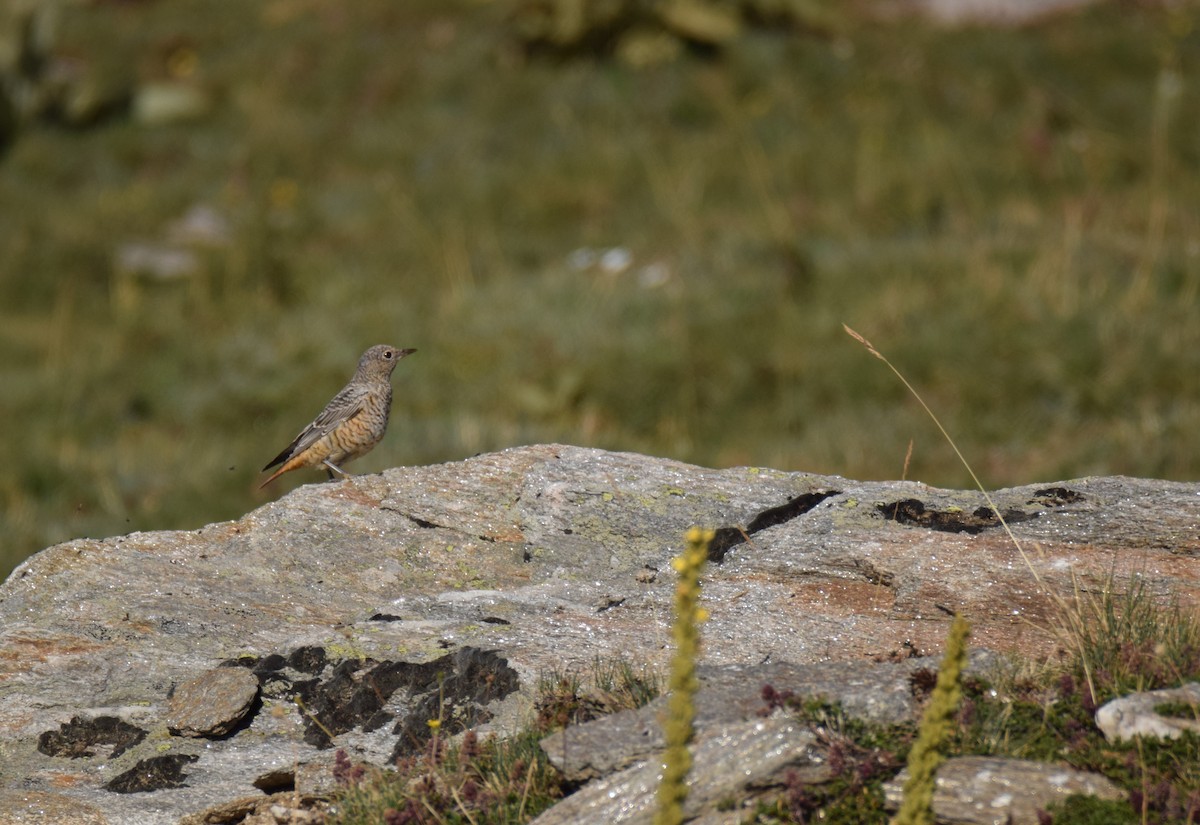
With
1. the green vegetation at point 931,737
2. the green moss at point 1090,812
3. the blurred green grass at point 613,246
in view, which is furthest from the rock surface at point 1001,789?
the blurred green grass at point 613,246

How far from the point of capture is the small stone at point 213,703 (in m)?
3.84

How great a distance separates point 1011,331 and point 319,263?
Answer: 5.92m

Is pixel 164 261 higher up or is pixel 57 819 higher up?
pixel 164 261

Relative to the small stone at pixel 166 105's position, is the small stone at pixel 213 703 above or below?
below

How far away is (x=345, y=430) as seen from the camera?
6113 millimetres

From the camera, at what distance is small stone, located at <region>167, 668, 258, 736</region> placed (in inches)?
151

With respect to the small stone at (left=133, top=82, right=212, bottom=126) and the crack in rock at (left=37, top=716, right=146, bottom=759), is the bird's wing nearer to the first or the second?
the crack in rock at (left=37, top=716, right=146, bottom=759)

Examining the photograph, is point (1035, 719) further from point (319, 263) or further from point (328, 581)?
point (319, 263)


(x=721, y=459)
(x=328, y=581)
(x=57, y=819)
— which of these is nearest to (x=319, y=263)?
(x=721, y=459)

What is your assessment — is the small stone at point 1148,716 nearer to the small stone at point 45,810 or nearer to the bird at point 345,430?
the small stone at point 45,810

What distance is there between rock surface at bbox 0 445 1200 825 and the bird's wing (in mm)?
1141

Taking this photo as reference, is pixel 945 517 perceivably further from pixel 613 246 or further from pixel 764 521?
pixel 613 246

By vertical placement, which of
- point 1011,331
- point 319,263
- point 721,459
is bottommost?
point 721,459

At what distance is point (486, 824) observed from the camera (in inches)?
131
